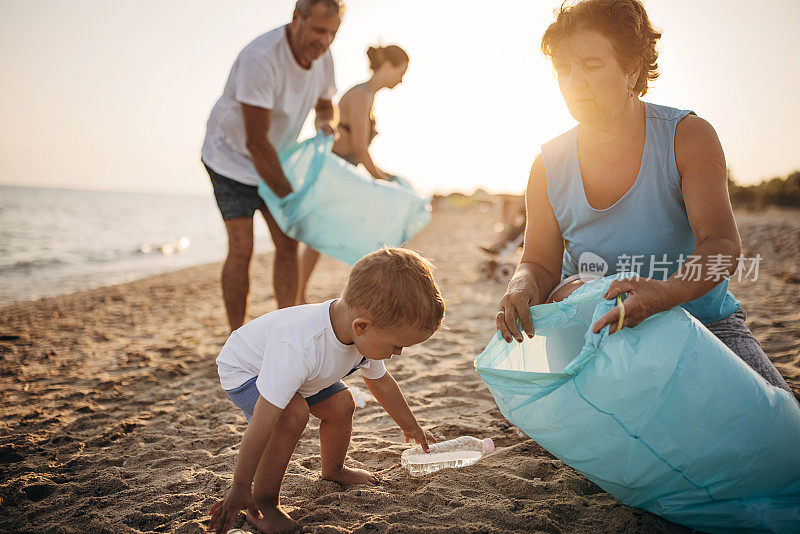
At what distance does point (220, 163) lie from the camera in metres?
2.88

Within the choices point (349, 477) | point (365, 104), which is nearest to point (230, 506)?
point (349, 477)

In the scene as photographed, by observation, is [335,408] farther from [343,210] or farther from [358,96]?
[358,96]

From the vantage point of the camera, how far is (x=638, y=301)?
4.20 ft

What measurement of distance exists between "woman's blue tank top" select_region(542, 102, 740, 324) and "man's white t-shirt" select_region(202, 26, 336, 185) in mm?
1633

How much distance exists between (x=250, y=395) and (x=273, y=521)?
14.3 inches

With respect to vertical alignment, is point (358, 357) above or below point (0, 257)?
above

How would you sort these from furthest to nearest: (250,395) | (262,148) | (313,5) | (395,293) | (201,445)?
(262,148) < (313,5) < (201,445) < (250,395) < (395,293)

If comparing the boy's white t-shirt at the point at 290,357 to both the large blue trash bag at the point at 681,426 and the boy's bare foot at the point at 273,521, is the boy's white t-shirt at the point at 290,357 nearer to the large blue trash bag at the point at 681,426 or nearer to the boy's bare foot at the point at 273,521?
the boy's bare foot at the point at 273,521

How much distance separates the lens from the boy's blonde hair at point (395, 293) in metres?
1.43

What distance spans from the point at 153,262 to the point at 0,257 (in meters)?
2.38

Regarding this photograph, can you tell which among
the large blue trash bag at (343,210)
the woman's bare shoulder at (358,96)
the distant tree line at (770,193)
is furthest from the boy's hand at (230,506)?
the distant tree line at (770,193)

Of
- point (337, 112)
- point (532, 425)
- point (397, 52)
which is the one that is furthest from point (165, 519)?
point (397, 52)

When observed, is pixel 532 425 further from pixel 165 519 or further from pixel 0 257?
pixel 0 257

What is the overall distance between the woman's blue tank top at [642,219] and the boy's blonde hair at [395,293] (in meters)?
0.66
